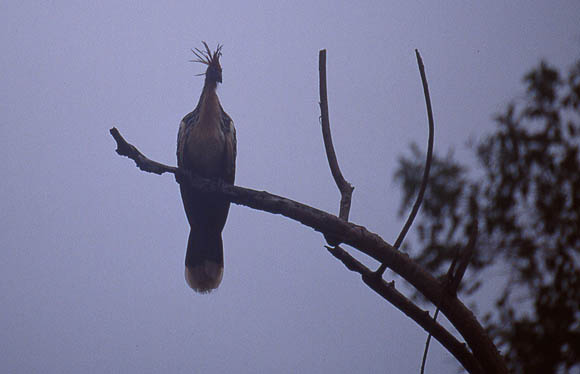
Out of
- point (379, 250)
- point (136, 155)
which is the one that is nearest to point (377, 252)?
point (379, 250)

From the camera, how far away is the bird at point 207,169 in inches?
122

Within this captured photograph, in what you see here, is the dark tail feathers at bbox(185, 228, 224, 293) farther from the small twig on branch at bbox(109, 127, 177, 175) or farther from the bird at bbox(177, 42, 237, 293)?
the small twig on branch at bbox(109, 127, 177, 175)

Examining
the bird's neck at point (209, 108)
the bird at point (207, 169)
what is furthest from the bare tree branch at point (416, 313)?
the bird's neck at point (209, 108)

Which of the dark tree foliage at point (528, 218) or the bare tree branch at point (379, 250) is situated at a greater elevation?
the dark tree foliage at point (528, 218)

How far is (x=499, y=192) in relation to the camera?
3.28m

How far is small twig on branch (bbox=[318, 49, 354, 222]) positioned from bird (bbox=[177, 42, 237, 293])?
125 centimetres

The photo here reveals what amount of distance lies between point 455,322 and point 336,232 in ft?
1.52

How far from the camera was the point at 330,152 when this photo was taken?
192 cm

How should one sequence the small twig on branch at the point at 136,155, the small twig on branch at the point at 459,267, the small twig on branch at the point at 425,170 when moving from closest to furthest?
the small twig on branch at the point at 459,267 → the small twig on branch at the point at 425,170 → the small twig on branch at the point at 136,155

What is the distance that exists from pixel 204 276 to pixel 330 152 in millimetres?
1548

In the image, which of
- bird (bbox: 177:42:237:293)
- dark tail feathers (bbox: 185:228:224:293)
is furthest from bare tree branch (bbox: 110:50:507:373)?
dark tail feathers (bbox: 185:228:224:293)

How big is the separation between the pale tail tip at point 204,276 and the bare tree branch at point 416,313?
1.60 meters

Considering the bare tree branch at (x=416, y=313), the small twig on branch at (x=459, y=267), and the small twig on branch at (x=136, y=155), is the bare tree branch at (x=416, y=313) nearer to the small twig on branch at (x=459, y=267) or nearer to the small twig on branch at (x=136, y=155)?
the small twig on branch at (x=459, y=267)

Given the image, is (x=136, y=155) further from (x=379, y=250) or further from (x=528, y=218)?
(x=528, y=218)
